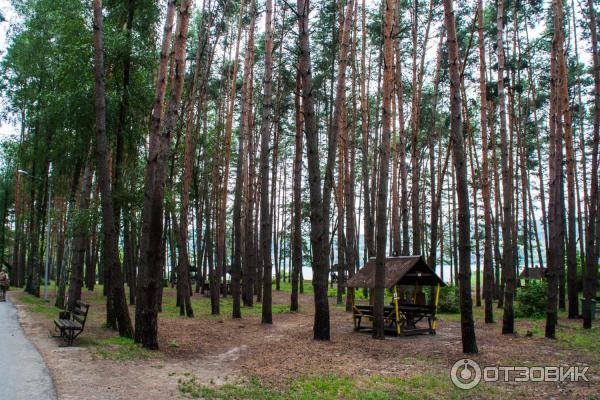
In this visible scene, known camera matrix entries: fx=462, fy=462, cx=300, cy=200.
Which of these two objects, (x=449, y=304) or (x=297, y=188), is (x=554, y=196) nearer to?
(x=297, y=188)

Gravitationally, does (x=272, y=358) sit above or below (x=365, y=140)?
below

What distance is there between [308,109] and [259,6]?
39.8 feet

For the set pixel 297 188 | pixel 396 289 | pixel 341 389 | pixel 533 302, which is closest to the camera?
pixel 341 389

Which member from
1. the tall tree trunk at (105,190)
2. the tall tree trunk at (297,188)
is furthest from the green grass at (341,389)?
the tall tree trunk at (297,188)

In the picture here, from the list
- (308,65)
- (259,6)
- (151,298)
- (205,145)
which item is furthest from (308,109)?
(205,145)

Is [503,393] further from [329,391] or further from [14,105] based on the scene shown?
[14,105]

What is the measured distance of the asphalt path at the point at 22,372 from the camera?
236 inches

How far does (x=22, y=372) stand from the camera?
718 cm

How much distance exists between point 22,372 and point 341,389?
493 centimetres

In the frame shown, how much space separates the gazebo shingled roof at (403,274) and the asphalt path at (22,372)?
27.6 feet

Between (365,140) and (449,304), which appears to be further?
(449,304)

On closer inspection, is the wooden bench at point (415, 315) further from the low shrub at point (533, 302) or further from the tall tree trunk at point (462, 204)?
the low shrub at point (533, 302)

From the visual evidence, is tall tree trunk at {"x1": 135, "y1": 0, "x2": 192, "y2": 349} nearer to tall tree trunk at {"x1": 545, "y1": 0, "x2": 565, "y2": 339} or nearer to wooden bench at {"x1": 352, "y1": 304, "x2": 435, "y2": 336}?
wooden bench at {"x1": 352, "y1": 304, "x2": 435, "y2": 336}

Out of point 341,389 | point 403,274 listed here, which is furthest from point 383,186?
point 341,389
